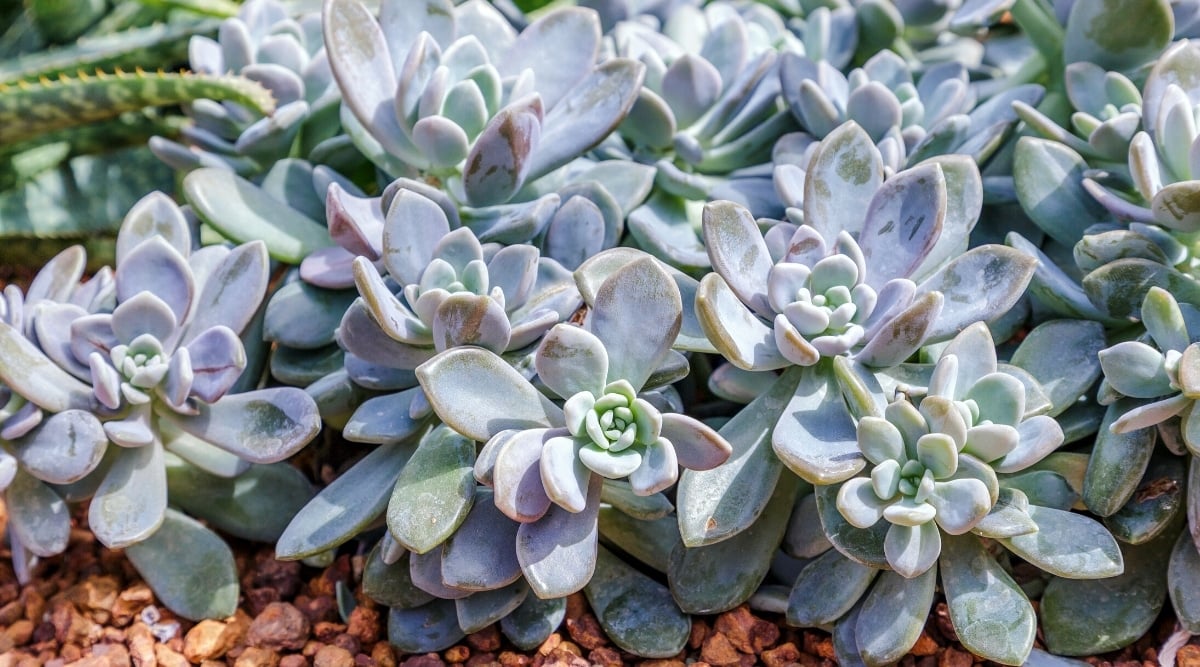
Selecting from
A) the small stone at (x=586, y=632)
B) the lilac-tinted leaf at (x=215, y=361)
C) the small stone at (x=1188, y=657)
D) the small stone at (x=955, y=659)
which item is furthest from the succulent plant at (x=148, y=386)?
the small stone at (x=1188, y=657)

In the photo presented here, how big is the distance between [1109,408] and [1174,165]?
0.27 meters

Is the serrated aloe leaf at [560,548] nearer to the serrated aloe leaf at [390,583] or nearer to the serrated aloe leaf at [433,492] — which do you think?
the serrated aloe leaf at [433,492]

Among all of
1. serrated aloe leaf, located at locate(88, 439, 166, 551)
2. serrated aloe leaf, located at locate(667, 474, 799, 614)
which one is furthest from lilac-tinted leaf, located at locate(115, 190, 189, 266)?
serrated aloe leaf, located at locate(667, 474, 799, 614)

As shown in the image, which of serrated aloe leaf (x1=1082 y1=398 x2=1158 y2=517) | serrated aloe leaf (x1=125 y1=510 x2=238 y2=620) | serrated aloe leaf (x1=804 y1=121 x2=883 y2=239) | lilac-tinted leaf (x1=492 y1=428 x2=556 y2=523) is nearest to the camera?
lilac-tinted leaf (x1=492 y1=428 x2=556 y2=523)

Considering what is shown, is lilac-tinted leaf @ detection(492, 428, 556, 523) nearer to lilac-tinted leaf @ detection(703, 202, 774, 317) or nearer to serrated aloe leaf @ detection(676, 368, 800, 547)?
serrated aloe leaf @ detection(676, 368, 800, 547)

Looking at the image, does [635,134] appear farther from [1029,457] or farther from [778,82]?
[1029,457]

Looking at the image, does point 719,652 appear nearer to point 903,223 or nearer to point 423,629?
point 423,629

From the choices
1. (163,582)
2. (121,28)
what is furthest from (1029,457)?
(121,28)

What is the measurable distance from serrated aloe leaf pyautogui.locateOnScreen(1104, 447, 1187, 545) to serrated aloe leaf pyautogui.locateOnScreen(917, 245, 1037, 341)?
237 millimetres

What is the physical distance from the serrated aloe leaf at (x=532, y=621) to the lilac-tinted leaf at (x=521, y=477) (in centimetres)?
22

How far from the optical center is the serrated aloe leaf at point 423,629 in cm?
109

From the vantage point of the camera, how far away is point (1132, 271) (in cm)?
102

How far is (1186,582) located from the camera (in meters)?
1.00

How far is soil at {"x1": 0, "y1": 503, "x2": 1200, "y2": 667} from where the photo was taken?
3.52 ft
